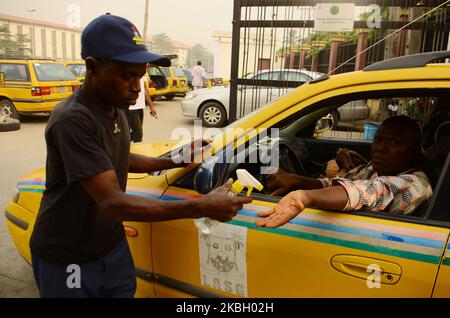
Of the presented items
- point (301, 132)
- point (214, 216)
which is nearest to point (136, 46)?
point (214, 216)

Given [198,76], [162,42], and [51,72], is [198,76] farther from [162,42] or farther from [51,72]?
[162,42]

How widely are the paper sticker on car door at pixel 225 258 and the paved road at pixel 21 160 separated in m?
1.71

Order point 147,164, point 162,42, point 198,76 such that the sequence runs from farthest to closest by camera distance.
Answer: point 162,42, point 198,76, point 147,164

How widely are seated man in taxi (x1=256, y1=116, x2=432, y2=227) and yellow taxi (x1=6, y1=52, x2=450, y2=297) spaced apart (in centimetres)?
7

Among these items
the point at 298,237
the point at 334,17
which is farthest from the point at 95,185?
the point at 334,17

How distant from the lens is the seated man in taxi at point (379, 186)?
1649 mm

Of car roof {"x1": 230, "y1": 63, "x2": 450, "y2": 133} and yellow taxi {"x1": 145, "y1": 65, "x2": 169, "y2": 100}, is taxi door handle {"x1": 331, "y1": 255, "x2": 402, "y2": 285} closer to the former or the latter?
car roof {"x1": 230, "y1": 63, "x2": 450, "y2": 133}

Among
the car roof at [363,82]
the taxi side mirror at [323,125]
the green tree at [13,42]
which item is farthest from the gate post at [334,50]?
the green tree at [13,42]

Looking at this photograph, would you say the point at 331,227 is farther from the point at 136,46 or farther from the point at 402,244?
the point at 136,46

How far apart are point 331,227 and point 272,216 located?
285 millimetres

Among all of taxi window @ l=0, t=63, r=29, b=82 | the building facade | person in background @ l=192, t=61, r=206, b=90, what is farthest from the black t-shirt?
the building facade

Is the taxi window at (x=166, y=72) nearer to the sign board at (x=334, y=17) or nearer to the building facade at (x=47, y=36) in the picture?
the sign board at (x=334, y=17)

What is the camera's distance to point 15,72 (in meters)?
10.3

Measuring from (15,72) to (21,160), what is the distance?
4.75 meters
